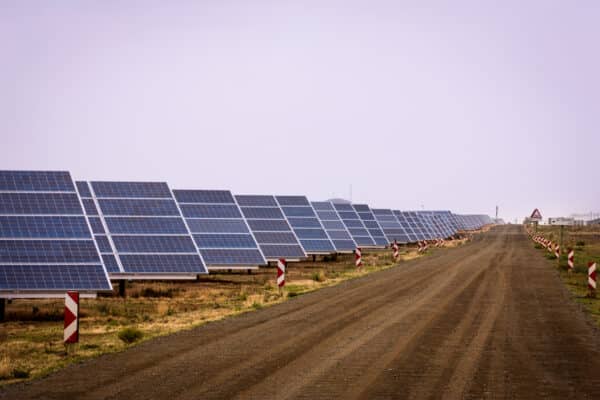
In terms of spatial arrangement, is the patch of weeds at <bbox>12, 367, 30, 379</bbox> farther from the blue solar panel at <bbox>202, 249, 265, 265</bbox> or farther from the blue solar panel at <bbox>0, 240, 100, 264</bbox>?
the blue solar panel at <bbox>202, 249, 265, 265</bbox>

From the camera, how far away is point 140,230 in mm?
32531

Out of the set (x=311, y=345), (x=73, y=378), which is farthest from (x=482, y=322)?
(x=73, y=378)

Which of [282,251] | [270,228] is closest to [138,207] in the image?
[282,251]

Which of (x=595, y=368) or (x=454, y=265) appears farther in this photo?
(x=454, y=265)

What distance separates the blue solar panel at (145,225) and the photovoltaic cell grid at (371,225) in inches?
1500

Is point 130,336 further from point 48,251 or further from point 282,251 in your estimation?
point 282,251

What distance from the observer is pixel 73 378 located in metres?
13.6

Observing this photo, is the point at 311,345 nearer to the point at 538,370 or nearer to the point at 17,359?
the point at 538,370

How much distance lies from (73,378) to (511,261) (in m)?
43.9

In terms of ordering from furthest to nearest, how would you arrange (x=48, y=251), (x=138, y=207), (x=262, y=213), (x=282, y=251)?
(x=262, y=213), (x=282, y=251), (x=138, y=207), (x=48, y=251)

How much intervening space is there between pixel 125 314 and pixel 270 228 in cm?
2393

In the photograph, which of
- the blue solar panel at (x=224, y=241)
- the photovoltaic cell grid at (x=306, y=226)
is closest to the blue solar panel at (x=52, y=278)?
the blue solar panel at (x=224, y=241)

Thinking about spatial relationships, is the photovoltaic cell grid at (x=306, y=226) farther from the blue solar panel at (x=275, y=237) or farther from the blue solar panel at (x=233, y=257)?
the blue solar panel at (x=233, y=257)

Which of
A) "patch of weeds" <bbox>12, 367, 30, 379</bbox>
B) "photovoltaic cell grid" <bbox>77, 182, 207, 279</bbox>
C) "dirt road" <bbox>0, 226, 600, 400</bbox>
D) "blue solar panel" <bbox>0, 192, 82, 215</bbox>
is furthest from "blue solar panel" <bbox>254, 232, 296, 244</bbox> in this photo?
"patch of weeds" <bbox>12, 367, 30, 379</bbox>
